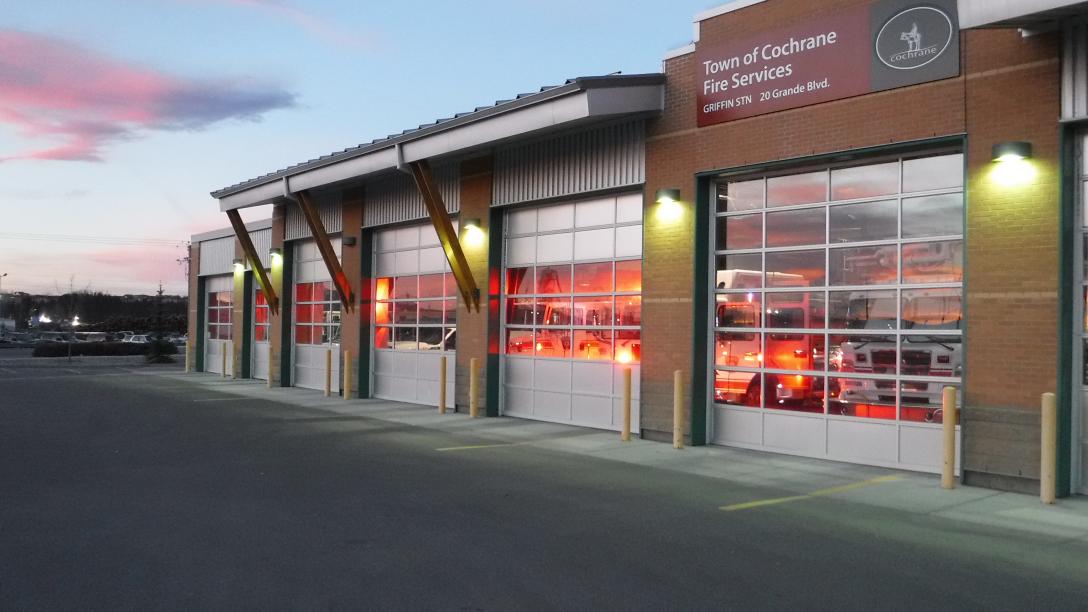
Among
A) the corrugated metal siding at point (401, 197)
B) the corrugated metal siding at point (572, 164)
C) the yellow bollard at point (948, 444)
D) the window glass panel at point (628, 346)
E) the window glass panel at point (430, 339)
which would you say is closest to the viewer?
the yellow bollard at point (948, 444)

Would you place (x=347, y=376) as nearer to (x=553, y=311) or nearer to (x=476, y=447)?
(x=553, y=311)

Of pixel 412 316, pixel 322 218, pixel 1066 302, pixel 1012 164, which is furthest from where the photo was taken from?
pixel 322 218

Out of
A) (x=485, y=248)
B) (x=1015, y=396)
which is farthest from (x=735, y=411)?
(x=485, y=248)

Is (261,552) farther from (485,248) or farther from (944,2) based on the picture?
(485,248)

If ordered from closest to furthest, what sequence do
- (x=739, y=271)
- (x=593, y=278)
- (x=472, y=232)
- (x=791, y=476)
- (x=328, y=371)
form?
(x=791, y=476) → (x=739, y=271) → (x=593, y=278) → (x=472, y=232) → (x=328, y=371)

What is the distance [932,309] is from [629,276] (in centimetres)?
552

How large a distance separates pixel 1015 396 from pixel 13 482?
11761mm

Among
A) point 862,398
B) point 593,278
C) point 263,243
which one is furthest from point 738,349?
point 263,243

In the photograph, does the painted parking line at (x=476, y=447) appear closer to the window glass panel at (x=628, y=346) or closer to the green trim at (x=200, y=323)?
the window glass panel at (x=628, y=346)

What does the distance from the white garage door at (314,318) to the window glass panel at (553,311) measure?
8612 millimetres

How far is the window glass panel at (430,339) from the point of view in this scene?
20.3 m

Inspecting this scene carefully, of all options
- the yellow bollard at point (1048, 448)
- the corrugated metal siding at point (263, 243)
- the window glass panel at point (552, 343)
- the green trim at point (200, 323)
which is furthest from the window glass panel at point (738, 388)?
the green trim at point (200, 323)

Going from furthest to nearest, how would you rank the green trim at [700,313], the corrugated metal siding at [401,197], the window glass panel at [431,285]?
the window glass panel at [431,285] < the corrugated metal siding at [401,197] < the green trim at [700,313]

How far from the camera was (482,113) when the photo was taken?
15.9 meters
